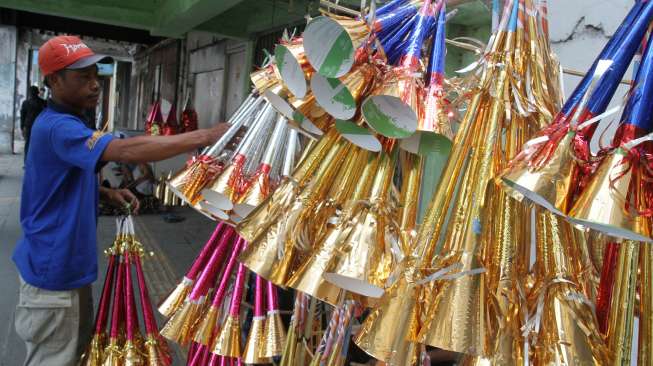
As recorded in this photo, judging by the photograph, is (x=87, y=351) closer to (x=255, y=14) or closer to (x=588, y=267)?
(x=588, y=267)

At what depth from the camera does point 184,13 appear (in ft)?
19.4

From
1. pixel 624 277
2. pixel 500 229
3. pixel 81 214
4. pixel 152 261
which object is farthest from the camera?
pixel 152 261

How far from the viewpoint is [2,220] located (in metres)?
6.29

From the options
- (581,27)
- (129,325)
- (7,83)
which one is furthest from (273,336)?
(7,83)

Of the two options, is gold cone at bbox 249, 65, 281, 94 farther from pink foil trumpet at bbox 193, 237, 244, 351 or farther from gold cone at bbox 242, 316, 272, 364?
gold cone at bbox 242, 316, 272, 364

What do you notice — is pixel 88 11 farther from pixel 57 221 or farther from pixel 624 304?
pixel 624 304

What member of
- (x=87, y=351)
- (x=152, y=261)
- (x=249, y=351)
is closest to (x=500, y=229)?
(x=249, y=351)

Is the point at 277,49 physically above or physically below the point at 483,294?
above

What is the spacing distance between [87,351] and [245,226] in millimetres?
1220

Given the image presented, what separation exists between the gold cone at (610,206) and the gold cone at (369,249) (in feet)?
1.26

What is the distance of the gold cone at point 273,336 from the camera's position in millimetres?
1608

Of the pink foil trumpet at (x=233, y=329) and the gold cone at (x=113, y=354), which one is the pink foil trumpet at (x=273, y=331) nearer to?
the pink foil trumpet at (x=233, y=329)

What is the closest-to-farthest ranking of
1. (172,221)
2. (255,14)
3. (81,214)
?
(81,214)
(255,14)
(172,221)

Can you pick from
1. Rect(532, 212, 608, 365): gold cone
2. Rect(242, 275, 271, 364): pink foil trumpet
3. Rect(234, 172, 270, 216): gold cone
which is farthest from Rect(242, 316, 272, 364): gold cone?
Rect(532, 212, 608, 365): gold cone
